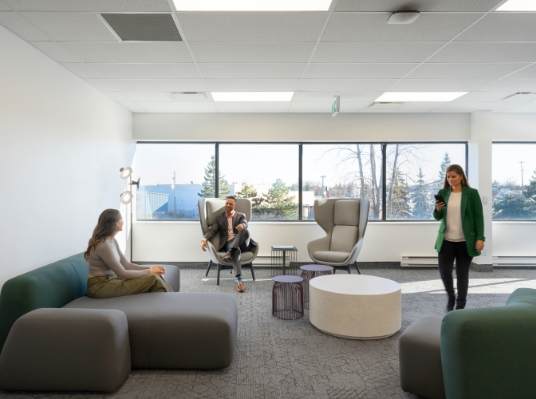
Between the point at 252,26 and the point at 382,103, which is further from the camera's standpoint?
the point at 382,103

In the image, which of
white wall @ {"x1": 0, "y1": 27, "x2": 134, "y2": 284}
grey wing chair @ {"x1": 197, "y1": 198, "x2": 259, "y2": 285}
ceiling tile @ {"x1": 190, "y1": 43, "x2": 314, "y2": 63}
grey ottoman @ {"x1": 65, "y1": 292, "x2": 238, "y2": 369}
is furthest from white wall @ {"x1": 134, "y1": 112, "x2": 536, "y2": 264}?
grey ottoman @ {"x1": 65, "y1": 292, "x2": 238, "y2": 369}

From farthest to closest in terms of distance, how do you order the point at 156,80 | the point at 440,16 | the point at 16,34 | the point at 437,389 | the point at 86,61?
the point at 156,80, the point at 86,61, the point at 16,34, the point at 440,16, the point at 437,389

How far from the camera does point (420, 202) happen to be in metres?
6.99

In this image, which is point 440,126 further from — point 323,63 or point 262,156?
point 323,63

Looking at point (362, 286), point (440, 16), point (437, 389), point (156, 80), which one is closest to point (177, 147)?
point (156, 80)

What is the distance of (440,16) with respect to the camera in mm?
3010

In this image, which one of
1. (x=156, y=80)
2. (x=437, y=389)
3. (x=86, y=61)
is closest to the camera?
(x=437, y=389)

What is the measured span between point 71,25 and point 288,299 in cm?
312

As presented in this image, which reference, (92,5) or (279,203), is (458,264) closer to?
(279,203)

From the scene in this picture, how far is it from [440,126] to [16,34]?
593cm

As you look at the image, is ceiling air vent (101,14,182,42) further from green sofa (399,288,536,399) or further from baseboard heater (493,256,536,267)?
baseboard heater (493,256,536,267)

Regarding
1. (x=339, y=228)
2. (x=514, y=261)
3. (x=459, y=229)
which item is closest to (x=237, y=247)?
(x=339, y=228)

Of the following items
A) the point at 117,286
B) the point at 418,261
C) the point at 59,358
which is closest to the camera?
the point at 59,358

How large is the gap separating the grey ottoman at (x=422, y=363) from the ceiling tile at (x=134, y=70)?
3215mm
